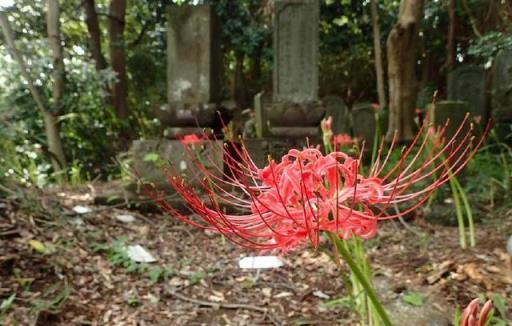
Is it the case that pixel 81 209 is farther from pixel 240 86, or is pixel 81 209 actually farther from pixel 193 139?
pixel 240 86

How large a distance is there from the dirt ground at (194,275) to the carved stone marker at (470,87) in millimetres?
3611

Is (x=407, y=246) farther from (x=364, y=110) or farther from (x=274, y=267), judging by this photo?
(x=364, y=110)

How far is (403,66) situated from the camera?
414 cm

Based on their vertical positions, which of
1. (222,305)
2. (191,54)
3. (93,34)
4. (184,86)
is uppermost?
(93,34)

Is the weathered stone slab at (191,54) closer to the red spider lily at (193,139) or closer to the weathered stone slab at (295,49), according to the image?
the red spider lily at (193,139)

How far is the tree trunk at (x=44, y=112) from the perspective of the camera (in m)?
4.46

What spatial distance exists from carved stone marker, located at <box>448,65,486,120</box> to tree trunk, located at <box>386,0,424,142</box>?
2.08 m

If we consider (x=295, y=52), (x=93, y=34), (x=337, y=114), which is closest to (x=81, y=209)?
(x=295, y=52)

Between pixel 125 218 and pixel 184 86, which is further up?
pixel 184 86

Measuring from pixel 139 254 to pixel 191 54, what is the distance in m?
1.80

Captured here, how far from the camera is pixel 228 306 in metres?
2.01

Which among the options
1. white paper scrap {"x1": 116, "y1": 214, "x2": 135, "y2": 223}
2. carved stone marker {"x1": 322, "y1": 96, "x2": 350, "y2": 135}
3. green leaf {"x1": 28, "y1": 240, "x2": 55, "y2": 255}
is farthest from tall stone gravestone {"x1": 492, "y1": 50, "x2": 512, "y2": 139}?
green leaf {"x1": 28, "y1": 240, "x2": 55, "y2": 255}

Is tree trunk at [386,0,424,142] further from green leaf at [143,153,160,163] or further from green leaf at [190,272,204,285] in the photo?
green leaf at [190,272,204,285]

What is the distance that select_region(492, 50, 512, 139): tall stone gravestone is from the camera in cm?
502
